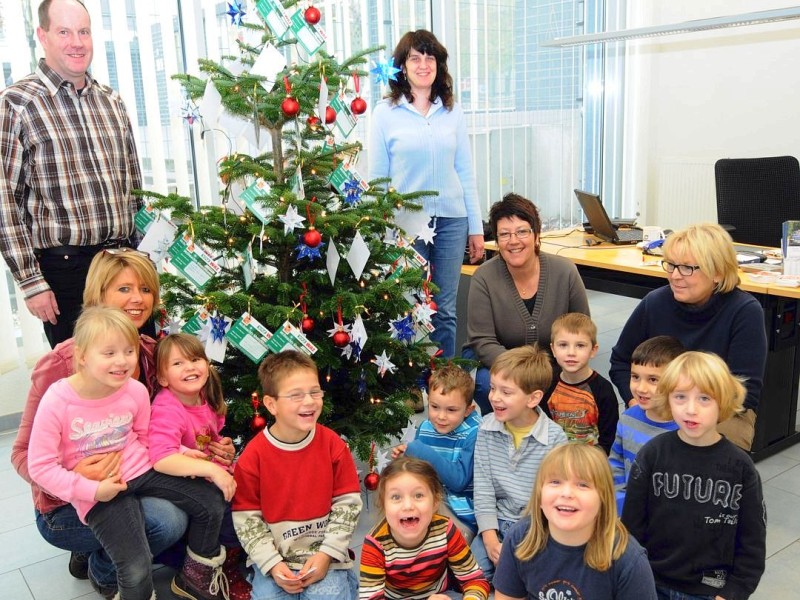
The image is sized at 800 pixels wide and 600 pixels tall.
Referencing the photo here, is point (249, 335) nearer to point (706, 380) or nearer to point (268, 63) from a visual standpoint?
point (268, 63)

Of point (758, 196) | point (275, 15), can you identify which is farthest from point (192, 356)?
point (758, 196)

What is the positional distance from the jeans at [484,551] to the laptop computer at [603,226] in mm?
2225

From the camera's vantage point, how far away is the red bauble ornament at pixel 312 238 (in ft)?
7.73

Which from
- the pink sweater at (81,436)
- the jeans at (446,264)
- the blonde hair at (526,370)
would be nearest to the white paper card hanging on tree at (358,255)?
the blonde hair at (526,370)

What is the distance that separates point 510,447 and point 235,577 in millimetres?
929

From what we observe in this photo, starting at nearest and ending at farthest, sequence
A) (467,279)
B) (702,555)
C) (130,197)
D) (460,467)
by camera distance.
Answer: (702,555)
(460,467)
(130,197)
(467,279)

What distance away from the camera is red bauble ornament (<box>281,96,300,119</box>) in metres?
2.35

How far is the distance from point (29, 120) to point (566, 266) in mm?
2016

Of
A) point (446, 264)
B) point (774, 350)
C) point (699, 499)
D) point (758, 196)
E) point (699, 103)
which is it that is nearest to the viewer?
point (699, 499)

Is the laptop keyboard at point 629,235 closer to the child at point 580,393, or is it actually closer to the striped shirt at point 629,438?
the child at point 580,393

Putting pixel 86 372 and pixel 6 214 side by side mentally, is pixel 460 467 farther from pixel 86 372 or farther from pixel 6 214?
pixel 6 214

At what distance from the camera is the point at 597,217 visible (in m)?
4.17

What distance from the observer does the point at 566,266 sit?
301cm

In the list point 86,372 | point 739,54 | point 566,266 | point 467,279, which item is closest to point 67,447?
point 86,372
